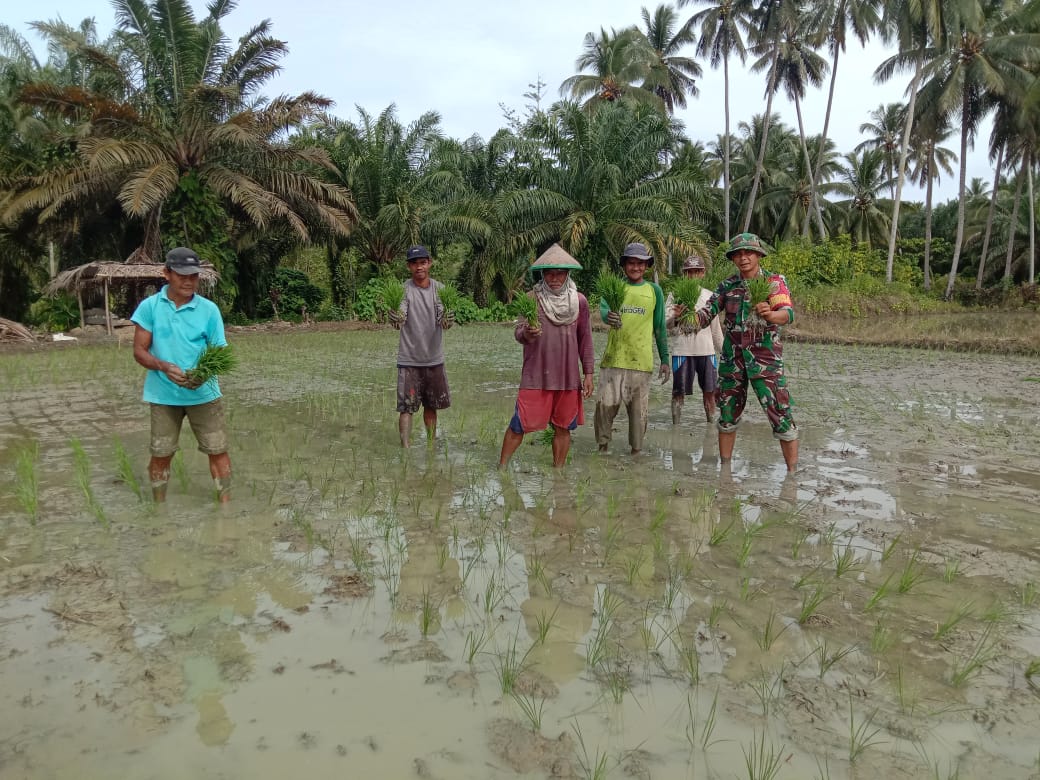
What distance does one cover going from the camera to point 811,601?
286 centimetres

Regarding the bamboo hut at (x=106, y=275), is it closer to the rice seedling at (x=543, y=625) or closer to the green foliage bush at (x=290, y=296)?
the green foliage bush at (x=290, y=296)

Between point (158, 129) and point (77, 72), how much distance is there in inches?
332

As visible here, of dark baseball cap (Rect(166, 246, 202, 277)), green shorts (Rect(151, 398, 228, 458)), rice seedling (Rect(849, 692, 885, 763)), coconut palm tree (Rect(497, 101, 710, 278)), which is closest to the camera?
rice seedling (Rect(849, 692, 885, 763))

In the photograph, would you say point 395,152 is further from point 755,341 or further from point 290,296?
point 755,341

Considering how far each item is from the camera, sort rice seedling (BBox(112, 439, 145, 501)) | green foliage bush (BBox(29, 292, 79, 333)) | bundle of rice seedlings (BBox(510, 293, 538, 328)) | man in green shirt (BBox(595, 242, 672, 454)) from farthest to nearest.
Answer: green foliage bush (BBox(29, 292, 79, 333)) < man in green shirt (BBox(595, 242, 672, 454)) < bundle of rice seedlings (BBox(510, 293, 538, 328)) < rice seedling (BBox(112, 439, 145, 501))

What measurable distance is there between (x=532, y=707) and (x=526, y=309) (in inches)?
115

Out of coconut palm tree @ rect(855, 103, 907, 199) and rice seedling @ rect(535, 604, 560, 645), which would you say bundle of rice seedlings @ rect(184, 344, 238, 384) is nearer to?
rice seedling @ rect(535, 604, 560, 645)

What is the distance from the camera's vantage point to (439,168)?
77.9 feet

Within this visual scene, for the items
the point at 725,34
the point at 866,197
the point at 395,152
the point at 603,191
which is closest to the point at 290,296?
the point at 395,152

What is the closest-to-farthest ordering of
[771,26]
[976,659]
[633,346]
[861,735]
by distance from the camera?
[861,735] < [976,659] < [633,346] < [771,26]

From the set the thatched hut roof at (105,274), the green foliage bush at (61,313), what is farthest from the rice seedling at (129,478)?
the green foliage bush at (61,313)

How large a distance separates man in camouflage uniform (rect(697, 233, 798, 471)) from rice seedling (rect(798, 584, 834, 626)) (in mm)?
1900

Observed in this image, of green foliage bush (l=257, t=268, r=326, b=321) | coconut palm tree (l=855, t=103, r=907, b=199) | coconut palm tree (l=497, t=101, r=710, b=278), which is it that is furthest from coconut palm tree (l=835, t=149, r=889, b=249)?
green foliage bush (l=257, t=268, r=326, b=321)

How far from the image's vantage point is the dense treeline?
17094 mm
